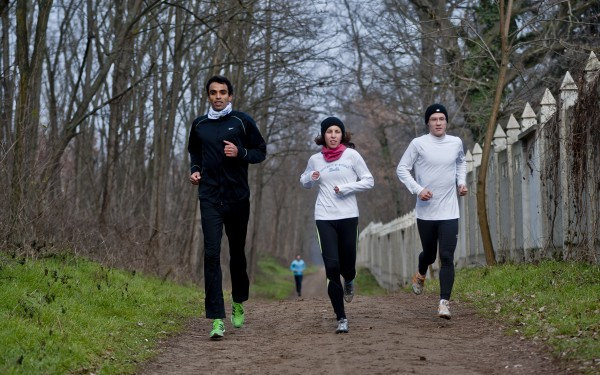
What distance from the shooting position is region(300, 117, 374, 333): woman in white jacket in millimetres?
9195

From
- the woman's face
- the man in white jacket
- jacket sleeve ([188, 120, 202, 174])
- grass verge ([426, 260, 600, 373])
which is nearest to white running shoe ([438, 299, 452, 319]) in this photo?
the man in white jacket

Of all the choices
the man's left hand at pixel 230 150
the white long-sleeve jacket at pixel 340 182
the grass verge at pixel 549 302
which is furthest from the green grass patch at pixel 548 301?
the man's left hand at pixel 230 150

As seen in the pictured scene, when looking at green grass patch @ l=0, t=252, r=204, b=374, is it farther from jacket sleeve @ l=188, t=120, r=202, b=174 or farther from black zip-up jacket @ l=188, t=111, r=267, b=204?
jacket sleeve @ l=188, t=120, r=202, b=174

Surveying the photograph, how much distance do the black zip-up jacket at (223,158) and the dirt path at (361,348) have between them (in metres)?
1.40

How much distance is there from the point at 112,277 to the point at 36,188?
1.98 m

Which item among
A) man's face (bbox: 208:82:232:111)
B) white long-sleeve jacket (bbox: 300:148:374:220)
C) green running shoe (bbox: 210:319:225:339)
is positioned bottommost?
green running shoe (bbox: 210:319:225:339)

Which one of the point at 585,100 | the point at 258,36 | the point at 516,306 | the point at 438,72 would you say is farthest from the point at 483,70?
the point at 516,306

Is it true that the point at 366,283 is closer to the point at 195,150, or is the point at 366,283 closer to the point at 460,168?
the point at 460,168

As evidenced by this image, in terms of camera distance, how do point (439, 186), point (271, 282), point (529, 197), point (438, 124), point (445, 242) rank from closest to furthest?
point (445, 242) < point (439, 186) < point (438, 124) < point (529, 197) < point (271, 282)

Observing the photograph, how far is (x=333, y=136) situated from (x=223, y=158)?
41.7 inches

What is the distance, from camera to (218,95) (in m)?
9.34

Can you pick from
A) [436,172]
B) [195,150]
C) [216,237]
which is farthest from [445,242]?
[195,150]

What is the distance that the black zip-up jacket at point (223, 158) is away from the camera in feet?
30.5

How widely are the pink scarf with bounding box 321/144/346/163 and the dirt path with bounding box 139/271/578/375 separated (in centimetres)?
164
